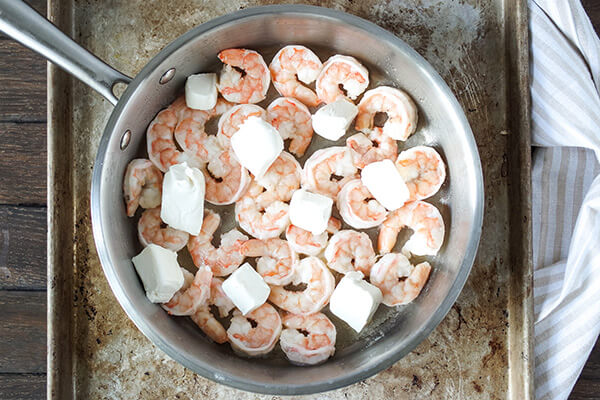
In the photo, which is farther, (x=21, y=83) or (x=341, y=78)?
(x=21, y=83)

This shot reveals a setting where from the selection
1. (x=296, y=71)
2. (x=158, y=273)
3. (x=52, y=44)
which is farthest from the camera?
(x=296, y=71)

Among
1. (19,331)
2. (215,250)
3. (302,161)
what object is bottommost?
(19,331)

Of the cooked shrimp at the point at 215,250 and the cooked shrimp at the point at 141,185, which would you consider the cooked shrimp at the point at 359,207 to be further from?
the cooked shrimp at the point at 141,185

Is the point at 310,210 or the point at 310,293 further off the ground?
the point at 310,210

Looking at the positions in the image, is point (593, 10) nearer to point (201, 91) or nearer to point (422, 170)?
point (422, 170)

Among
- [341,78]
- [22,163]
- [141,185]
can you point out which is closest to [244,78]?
[341,78]

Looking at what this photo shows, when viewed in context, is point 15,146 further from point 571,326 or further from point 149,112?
point 571,326

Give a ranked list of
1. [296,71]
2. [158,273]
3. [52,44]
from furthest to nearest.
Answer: [296,71], [158,273], [52,44]

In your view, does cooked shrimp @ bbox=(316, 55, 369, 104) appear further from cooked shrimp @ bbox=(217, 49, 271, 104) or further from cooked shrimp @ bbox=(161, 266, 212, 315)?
cooked shrimp @ bbox=(161, 266, 212, 315)
